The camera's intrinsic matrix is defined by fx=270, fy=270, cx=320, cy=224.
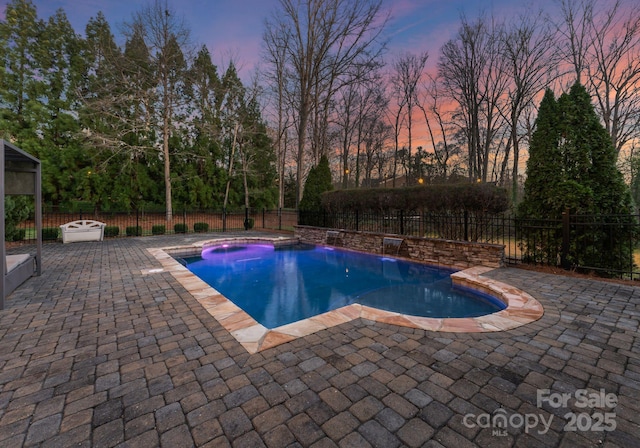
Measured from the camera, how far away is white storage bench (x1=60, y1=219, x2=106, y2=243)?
995 cm

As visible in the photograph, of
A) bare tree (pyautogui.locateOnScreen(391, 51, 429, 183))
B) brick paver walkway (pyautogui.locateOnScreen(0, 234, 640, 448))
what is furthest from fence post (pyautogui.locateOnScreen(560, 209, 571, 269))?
bare tree (pyautogui.locateOnScreen(391, 51, 429, 183))

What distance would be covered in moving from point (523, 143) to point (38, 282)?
23.6m

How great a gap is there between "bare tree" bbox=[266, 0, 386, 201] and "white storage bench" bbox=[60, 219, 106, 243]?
931cm

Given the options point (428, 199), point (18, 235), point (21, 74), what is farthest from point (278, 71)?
point (21, 74)

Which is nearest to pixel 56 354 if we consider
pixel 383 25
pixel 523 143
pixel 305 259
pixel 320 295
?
pixel 320 295

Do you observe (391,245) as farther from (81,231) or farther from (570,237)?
(81,231)

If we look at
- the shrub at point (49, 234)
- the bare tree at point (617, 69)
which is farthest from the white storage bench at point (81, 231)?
the bare tree at point (617, 69)

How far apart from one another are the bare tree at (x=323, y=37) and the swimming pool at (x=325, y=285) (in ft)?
24.0

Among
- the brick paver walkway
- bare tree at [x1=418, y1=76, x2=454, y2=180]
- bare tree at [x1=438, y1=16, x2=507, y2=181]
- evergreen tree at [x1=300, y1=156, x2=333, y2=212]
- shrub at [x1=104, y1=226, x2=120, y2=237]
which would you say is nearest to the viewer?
the brick paver walkway

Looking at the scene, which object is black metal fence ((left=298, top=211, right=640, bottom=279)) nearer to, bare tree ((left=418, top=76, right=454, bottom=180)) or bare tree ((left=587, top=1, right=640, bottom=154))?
bare tree ((left=587, top=1, right=640, bottom=154))

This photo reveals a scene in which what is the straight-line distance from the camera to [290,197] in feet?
95.9

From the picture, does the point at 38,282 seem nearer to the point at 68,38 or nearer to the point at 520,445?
the point at 520,445

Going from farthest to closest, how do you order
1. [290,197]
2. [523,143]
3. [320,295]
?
1. [290,197]
2. [523,143]
3. [320,295]

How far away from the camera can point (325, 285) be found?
6578 millimetres
